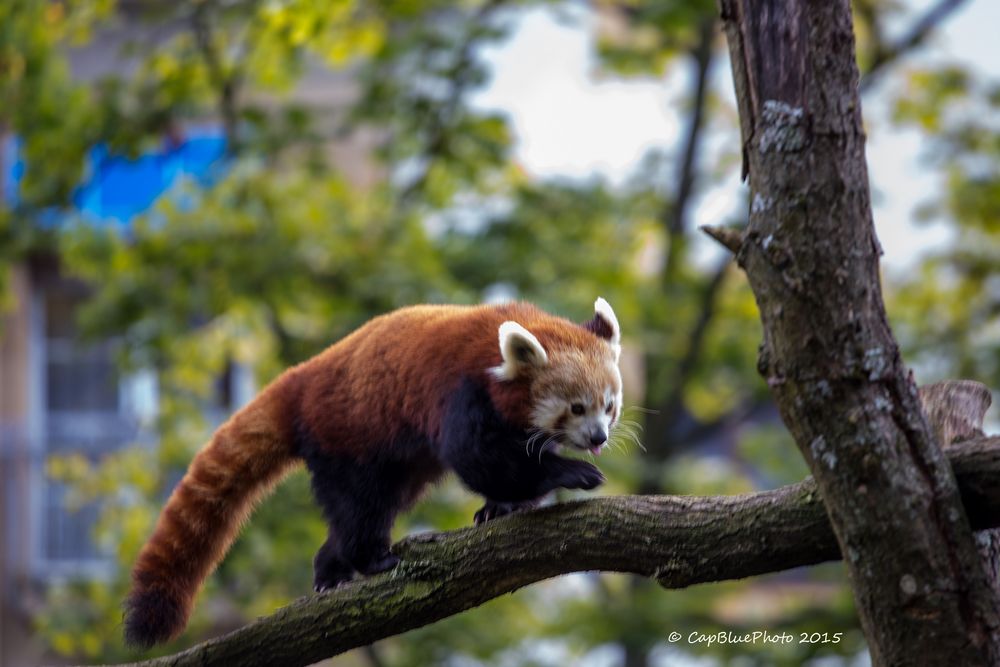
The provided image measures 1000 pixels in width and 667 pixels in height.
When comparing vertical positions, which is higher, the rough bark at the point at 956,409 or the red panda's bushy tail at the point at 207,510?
the rough bark at the point at 956,409

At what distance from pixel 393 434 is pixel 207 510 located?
1.87 feet

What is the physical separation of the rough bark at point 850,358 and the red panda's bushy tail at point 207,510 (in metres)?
1.55

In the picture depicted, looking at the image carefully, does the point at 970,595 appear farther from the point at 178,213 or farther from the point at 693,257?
the point at 693,257

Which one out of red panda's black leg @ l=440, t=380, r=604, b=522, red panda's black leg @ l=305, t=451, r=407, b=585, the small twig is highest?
the small twig

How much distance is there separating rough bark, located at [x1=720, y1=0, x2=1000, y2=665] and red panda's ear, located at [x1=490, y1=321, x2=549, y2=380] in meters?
0.72

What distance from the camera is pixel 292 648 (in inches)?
109

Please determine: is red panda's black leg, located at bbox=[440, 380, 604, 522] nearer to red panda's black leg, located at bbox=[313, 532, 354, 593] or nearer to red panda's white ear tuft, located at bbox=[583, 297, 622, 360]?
red panda's white ear tuft, located at bbox=[583, 297, 622, 360]

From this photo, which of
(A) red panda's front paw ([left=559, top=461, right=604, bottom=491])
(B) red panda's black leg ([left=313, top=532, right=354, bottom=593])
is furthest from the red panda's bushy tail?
(A) red panda's front paw ([left=559, top=461, right=604, bottom=491])

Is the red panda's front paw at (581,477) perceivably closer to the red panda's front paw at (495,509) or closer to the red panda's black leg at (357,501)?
the red panda's front paw at (495,509)

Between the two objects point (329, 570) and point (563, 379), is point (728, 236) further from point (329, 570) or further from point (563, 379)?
point (329, 570)

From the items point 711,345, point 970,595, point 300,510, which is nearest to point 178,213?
point 300,510

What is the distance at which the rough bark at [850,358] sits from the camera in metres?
2.19

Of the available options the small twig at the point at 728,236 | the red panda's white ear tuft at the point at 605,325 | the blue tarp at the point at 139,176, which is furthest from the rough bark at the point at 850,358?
the blue tarp at the point at 139,176

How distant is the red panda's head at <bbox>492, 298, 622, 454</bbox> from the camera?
2.78 meters
